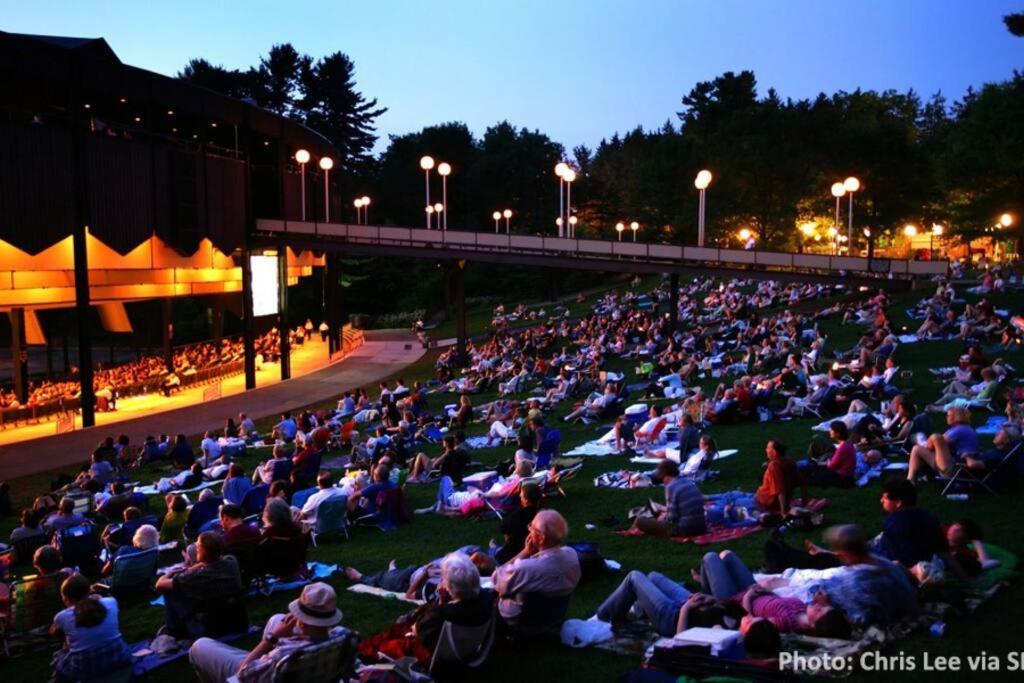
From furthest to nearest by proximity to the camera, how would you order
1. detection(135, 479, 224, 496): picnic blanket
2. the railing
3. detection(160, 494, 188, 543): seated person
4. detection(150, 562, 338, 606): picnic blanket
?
the railing → detection(135, 479, 224, 496): picnic blanket → detection(160, 494, 188, 543): seated person → detection(150, 562, 338, 606): picnic blanket

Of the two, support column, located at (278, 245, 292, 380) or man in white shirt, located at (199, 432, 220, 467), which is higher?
support column, located at (278, 245, 292, 380)

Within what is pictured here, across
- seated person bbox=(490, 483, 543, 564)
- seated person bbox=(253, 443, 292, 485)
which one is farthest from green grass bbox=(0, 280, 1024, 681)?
seated person bbox=(253, 443, 292, 485)

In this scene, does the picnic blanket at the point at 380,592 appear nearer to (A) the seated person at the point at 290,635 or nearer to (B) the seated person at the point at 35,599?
(A) the seated person at the point at 290,635

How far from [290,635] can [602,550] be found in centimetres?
427

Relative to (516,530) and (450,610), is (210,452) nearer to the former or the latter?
(516,530)

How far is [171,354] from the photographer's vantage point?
37.2 metres

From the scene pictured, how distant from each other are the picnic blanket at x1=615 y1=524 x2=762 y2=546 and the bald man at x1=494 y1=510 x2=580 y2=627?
2967 millimetres

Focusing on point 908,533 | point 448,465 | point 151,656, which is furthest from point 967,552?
point 448,465

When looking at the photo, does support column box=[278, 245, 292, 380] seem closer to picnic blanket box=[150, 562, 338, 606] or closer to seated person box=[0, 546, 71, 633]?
picnic blanket box=[150, 562, 338, 606]

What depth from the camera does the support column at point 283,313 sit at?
37344 mm

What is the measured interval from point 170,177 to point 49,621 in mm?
25811

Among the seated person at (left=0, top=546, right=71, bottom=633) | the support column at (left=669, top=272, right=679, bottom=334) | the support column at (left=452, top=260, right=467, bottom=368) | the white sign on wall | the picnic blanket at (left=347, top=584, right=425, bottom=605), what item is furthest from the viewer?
the white sign on wall

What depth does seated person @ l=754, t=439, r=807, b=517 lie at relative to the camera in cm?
952

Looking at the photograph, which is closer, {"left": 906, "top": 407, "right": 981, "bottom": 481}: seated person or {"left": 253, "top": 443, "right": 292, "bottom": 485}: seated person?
{"left": 906, "top": 407, "right": 981, "bottom": 481}: seated person
